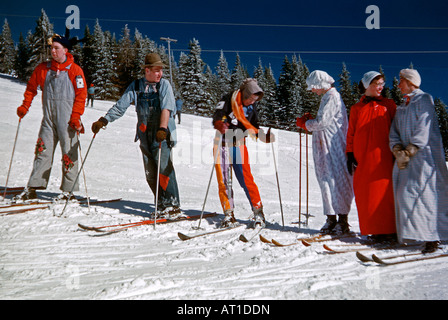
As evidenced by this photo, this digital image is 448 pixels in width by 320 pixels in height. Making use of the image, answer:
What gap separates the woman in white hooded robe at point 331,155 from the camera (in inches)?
147

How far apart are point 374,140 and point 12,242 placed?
364 cm

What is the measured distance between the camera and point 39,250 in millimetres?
2979

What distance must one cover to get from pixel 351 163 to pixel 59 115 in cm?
401

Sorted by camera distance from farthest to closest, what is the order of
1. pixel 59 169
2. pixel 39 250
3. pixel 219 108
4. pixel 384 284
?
pixel 59 169
pixel 219 108
pixel 39 250
pixel 384 284

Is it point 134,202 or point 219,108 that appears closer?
point 219,108

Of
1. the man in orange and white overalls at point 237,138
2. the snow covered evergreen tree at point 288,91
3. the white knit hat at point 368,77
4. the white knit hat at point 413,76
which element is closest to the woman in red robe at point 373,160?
the white knit hat at point 368,77

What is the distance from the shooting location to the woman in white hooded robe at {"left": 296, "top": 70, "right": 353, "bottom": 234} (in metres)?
3.73

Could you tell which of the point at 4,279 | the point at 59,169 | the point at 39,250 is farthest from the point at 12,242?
the point at 59,169

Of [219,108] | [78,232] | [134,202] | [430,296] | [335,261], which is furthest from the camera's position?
[134,202]

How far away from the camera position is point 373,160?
3.36 m

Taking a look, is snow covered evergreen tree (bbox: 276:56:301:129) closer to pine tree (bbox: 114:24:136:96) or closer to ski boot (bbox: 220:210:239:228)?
pine tree (bbox: 114:24:136:96)

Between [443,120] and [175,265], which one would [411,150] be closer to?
[175,265]

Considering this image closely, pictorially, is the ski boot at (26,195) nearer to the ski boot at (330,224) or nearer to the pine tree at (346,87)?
the ski boot at (330,224)
